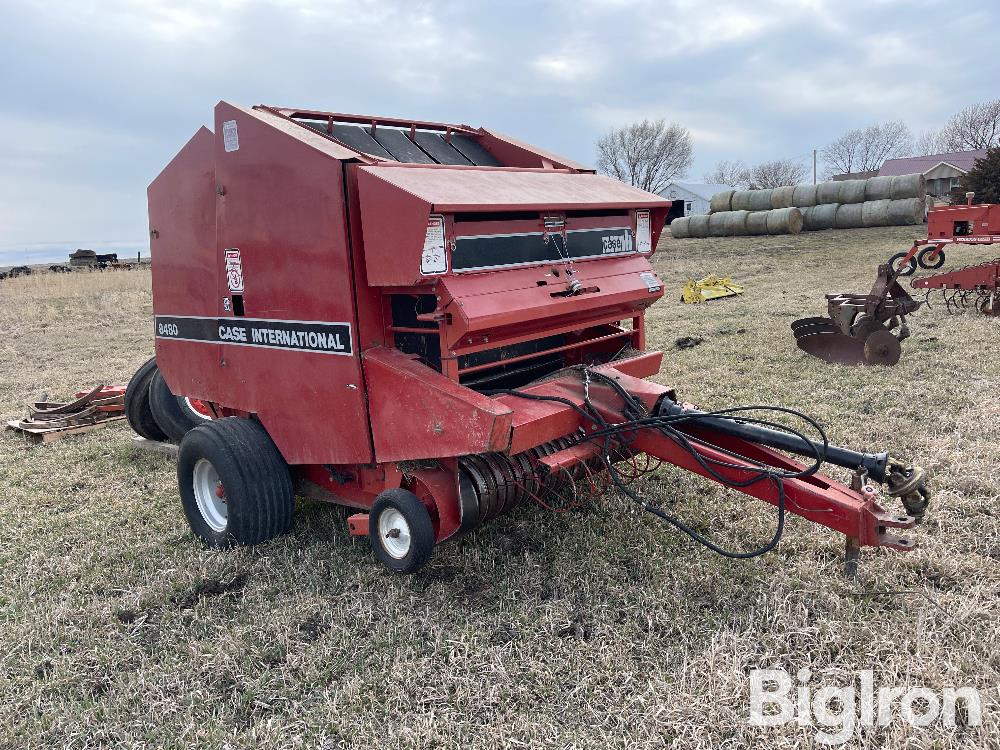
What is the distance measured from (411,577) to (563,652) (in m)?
0.92

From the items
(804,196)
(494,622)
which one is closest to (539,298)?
(494,622)

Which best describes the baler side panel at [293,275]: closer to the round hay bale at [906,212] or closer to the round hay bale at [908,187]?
the round hay bale at [906,212]

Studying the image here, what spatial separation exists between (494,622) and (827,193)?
23.9 meters

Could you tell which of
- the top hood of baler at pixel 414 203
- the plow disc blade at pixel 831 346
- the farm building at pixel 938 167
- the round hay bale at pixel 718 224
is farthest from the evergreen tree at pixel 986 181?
the farm building at pixel 938 167

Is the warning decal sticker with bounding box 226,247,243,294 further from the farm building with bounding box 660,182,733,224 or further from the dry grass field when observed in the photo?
the farm building with bounding box 660,182,733,224

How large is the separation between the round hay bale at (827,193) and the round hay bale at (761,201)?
1.59 metres

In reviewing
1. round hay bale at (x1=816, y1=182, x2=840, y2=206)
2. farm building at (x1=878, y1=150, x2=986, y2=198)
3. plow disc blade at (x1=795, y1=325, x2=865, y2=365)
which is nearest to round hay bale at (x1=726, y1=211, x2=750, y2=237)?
round hay bale at (x1=816, y1=182, x2=840, y2=206)

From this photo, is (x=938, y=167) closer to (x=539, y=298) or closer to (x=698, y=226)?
(x=698, y=226)

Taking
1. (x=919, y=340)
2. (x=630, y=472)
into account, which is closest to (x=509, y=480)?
(x=630, y=472)

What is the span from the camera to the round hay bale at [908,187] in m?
21.2

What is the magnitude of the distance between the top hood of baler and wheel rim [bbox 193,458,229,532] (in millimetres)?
1652

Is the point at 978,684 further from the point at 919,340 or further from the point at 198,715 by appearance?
the point at 919,340

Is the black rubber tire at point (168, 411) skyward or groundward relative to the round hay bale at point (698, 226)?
groundward

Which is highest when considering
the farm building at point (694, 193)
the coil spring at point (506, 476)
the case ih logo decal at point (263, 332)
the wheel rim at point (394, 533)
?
the farm building at point (694, 193)
